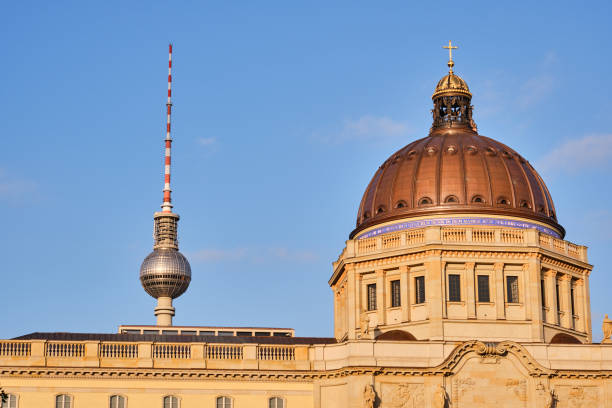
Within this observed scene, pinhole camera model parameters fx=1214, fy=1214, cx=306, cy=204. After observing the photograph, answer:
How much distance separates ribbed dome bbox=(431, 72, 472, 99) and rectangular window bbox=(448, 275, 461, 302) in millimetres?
17950

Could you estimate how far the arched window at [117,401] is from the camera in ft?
237

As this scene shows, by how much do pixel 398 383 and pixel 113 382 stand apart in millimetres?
16970

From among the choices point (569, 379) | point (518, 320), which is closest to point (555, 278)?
point (518, 320)

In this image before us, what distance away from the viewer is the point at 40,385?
71.5 meters

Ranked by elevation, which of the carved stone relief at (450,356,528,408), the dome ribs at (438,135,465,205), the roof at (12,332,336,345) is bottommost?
the carved stone relief at (450,356,528,408)

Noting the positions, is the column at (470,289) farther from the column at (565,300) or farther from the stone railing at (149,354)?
the stone railing at (149,354)

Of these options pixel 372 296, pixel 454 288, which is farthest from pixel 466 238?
pixel 372 296

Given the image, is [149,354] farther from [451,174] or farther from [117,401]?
[451,174]

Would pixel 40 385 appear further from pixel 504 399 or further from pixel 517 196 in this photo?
pixel 517 196

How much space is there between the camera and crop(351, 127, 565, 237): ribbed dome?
8500cm

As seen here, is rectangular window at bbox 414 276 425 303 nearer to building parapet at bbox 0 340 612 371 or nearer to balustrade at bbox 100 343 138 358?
building parapet at bbox 0 340 612 371

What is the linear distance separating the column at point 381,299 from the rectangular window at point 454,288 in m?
4.64

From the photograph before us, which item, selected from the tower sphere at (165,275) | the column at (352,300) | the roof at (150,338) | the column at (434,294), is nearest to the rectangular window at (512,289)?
the column at (434,294)

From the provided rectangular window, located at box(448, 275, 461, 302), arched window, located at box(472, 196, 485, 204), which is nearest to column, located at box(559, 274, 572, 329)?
arched window, located at box(472, 196, 485, 204)
